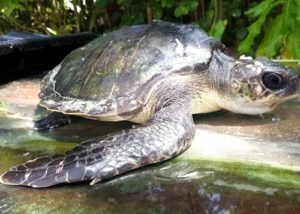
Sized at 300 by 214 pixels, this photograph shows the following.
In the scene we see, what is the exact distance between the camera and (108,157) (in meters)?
2.04

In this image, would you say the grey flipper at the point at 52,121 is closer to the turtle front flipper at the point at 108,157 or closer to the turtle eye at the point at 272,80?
the turtle front flipper at the point at 108,157

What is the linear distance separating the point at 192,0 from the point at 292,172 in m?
4.16

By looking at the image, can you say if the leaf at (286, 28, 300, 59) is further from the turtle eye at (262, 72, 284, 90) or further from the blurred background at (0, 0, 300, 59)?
the turtle eye at (262, 72, 284, 90)

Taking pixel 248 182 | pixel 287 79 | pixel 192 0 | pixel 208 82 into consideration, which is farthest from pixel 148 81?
pixel 192 0

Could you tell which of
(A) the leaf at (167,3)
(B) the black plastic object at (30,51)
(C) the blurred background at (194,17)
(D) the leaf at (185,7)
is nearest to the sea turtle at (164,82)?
(B) the black plastic object at (30,51)

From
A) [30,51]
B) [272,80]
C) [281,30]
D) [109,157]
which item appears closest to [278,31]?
[281,30]

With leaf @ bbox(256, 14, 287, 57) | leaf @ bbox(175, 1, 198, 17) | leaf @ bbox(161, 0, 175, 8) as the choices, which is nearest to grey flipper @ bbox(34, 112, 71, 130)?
leaf @ bbox(256, 14, 287, 57)

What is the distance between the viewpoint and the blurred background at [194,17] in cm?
424

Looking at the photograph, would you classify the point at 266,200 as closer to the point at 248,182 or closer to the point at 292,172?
the point at 248,182

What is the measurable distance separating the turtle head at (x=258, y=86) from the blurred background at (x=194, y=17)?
148 cm

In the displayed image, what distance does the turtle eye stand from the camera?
2740 mm

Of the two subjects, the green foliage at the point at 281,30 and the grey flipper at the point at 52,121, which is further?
the green foliage at the point at 281,30

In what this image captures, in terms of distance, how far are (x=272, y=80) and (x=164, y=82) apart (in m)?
0.65

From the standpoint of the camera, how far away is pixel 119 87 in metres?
2.72
